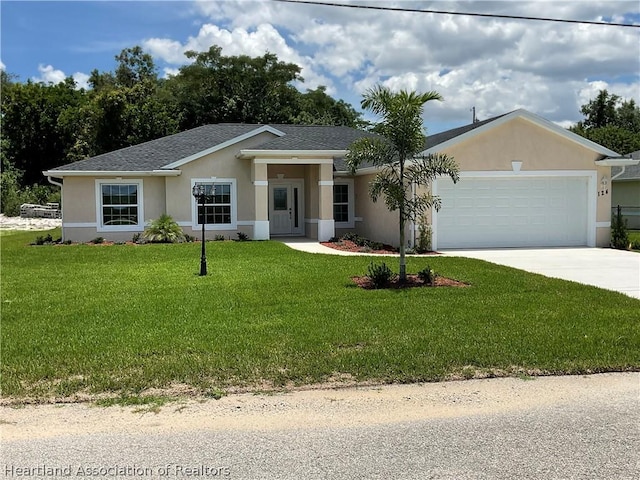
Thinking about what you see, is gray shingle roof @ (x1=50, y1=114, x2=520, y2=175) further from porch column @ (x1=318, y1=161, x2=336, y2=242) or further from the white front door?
the white front door

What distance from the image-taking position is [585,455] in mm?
4141

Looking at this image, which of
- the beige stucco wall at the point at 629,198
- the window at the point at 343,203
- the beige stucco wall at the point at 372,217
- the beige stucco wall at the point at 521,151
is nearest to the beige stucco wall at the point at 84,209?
the window at the point at 343,203

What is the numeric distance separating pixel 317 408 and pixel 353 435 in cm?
60

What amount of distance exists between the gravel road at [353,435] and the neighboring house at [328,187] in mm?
12413

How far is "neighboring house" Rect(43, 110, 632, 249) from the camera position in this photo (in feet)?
58.4

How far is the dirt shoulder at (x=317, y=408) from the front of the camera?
4.69 m

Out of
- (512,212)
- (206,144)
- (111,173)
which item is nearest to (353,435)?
(512,212)

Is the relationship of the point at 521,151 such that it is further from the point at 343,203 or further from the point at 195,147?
the point at 195,147

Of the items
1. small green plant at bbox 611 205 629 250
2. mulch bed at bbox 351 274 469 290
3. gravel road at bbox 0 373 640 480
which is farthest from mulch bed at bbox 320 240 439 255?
gravel road at bbox 0 373 640 480

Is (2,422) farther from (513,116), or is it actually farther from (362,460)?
(513,116)

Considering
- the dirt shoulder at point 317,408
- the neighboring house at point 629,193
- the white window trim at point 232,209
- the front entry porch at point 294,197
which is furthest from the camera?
the neighboring house at point 629,193

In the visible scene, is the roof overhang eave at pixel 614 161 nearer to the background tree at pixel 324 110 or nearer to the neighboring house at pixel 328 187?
the neighboring house at pixel 328 187

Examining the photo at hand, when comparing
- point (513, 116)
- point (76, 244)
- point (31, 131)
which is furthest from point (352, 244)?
point (31, 131)

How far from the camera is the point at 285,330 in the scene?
7430 millimetres
